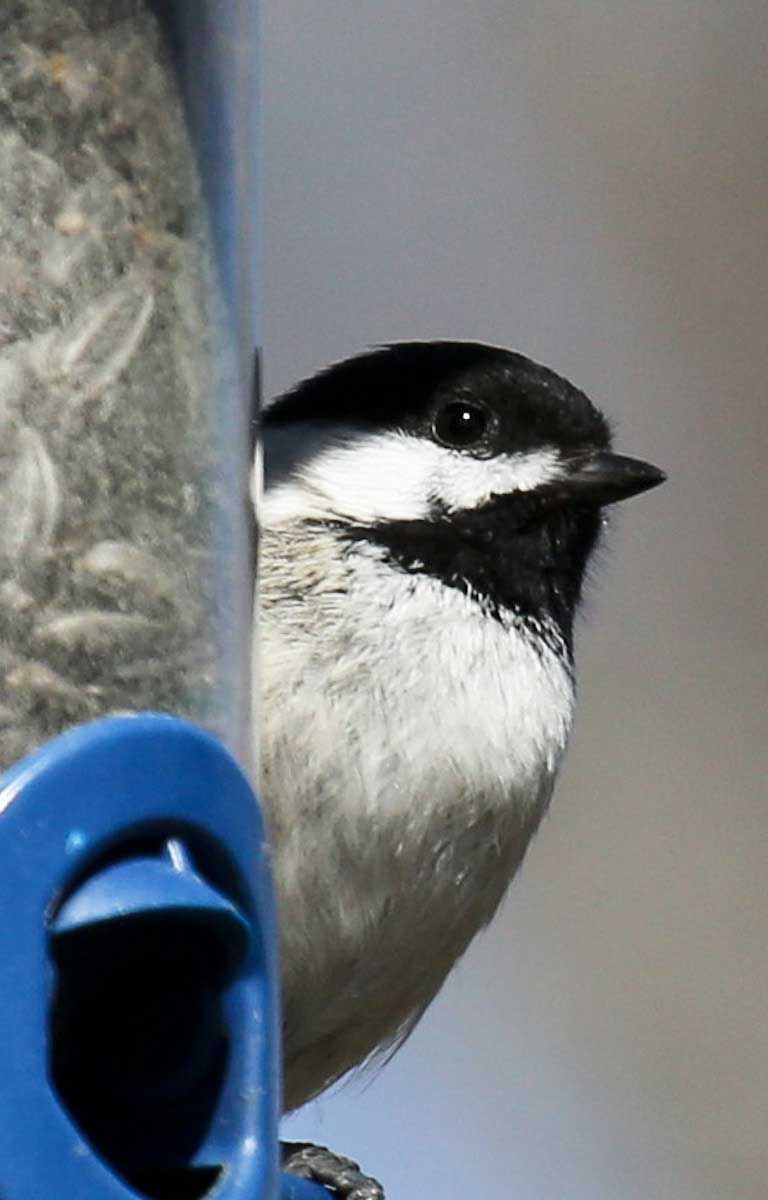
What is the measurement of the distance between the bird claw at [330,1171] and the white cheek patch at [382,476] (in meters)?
0.61

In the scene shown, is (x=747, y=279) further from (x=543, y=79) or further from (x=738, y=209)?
(x=543, y=79)

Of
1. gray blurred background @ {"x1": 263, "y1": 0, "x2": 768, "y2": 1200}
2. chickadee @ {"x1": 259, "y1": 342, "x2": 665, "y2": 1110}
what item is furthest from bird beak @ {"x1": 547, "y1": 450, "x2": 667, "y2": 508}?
gray blurred background @ {"x1": 263, "y1": 0, "x2": 768, "y2": 1200}

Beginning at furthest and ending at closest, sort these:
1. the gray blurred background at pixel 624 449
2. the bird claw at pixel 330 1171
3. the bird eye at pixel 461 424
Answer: the gray blurred background at pixel 624 449, the bird eye at pixel 461 424, the bird claw at pixel 330 1171

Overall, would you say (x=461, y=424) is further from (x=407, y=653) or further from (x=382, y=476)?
(x=407, y=653)

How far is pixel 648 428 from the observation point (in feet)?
14.3

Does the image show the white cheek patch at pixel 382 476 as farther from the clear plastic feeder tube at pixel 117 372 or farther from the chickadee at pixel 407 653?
the clear plastic feeder tube at pixel 117 372

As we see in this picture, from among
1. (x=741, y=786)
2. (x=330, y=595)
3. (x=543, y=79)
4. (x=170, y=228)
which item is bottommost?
(x=741, y=786)

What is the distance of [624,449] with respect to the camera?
Answer: 4.17 metres

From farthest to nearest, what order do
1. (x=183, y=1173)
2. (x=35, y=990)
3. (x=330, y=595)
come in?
(x=330, y=595) → (x=183, y=1173) → (x=35, y=990)

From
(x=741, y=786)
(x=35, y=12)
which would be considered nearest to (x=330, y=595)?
(x=35, y=12)

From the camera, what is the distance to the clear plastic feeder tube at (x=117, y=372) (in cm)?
174

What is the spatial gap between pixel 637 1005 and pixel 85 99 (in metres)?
2.58

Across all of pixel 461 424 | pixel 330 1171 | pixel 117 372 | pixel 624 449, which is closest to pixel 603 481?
pixel 461 424

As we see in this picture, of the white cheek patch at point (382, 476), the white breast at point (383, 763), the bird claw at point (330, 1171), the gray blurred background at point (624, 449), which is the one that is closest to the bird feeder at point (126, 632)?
the white breast at point (383, 763)
